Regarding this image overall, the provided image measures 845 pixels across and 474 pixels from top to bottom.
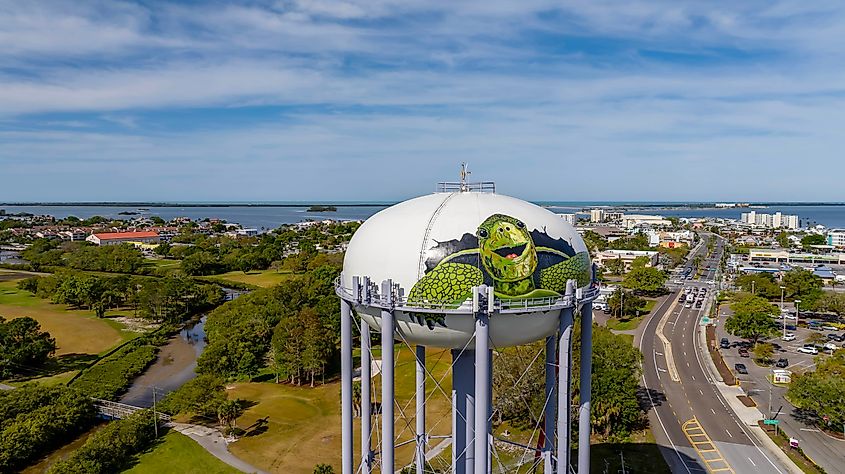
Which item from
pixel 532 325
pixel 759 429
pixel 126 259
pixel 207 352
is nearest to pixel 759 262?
pixel 759 429

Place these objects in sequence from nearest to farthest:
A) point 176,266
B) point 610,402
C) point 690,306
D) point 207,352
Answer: point 610,402
point 207,352
point 690,306
point 176,266

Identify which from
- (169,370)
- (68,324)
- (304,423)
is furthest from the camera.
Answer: (68,324)

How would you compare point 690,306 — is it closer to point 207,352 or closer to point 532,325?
point 207,352

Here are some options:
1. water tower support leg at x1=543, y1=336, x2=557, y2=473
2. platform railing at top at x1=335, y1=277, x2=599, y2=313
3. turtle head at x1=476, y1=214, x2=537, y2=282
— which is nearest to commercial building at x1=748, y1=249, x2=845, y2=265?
water tower support leg at x1=543, y1=336, x2=557, y2=473

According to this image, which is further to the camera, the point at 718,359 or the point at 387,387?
the point at 718,359

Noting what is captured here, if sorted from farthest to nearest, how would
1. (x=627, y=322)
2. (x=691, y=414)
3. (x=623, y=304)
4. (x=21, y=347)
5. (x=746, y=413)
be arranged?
(x=623, y=304) → (x=627, y=322) → (x=21, y=347) → (x=746, y=413) → (x=691, y=414)

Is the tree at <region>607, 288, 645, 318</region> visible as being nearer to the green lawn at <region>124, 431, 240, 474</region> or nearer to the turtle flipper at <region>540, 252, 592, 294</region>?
the green lawn at <region>124, 431, 240, 474</region>

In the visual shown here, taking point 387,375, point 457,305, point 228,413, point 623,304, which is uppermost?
point 457,305

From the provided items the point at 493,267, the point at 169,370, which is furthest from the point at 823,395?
the point at 169,370

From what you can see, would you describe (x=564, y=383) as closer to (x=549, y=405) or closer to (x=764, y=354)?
(x=549, y=405)
